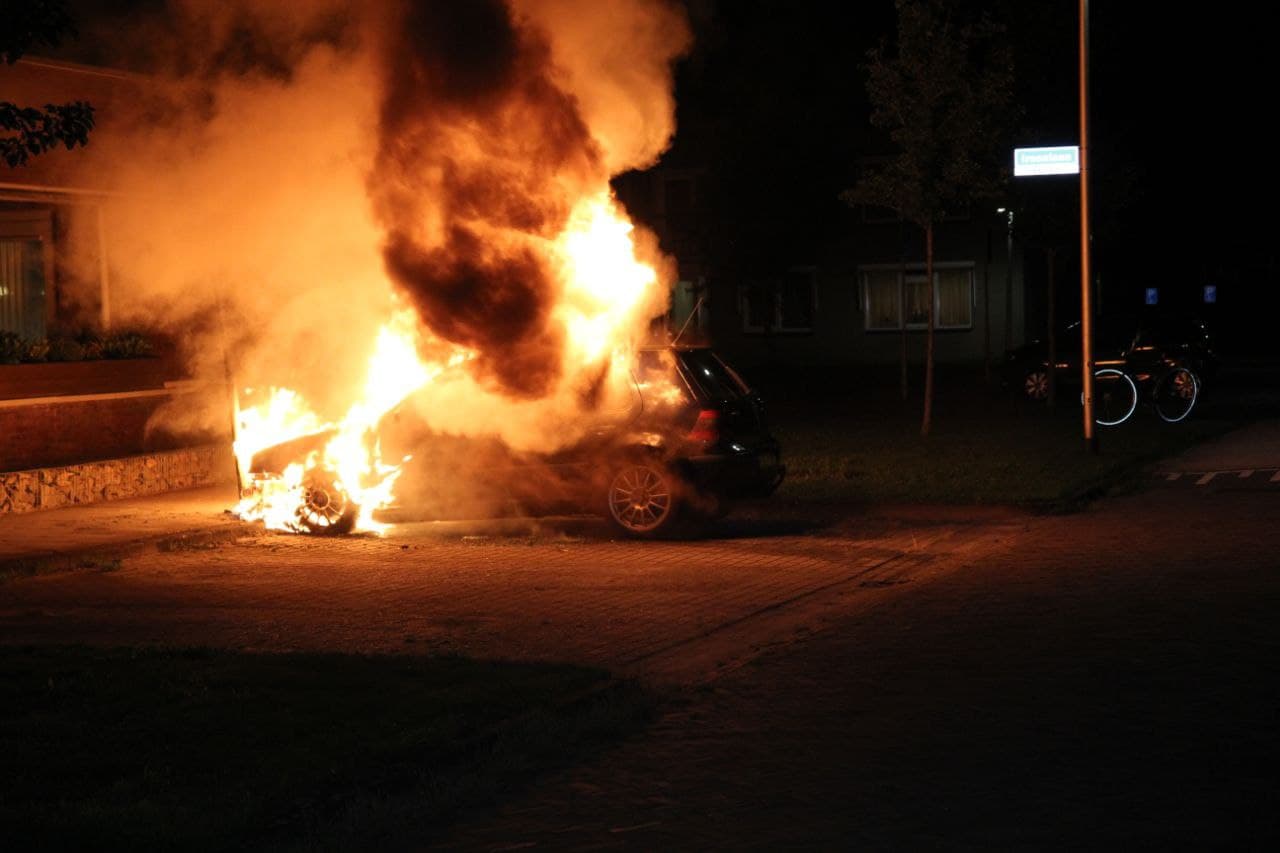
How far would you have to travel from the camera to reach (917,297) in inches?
1870

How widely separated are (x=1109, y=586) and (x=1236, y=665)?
2.62 metres

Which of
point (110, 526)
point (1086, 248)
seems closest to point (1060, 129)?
point (1086, 248)

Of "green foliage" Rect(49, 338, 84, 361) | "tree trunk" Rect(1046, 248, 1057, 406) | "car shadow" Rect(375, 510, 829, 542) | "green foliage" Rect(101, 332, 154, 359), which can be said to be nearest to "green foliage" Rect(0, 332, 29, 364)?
"green foliage" Rect(49, 338, 84, 361)

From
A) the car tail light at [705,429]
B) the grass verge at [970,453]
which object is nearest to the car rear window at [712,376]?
the car tail light at [705,429]

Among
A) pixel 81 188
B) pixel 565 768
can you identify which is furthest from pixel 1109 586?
pixel 81 188

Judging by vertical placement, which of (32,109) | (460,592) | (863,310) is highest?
(863,310)

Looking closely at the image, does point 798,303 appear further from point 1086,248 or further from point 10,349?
point 10,349

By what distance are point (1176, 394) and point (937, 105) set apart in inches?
267

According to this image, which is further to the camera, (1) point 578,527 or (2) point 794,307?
(2) point 794,307

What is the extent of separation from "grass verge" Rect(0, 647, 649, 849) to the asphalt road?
346 mm

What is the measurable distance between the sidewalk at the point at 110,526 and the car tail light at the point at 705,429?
13.9ft

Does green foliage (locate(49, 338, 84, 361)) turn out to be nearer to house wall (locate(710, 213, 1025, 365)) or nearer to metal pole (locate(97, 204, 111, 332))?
metal pole (locate(97, 204, 111, 332))

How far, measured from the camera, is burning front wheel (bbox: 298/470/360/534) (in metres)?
14.0

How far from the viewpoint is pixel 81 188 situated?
17906 millimetres
